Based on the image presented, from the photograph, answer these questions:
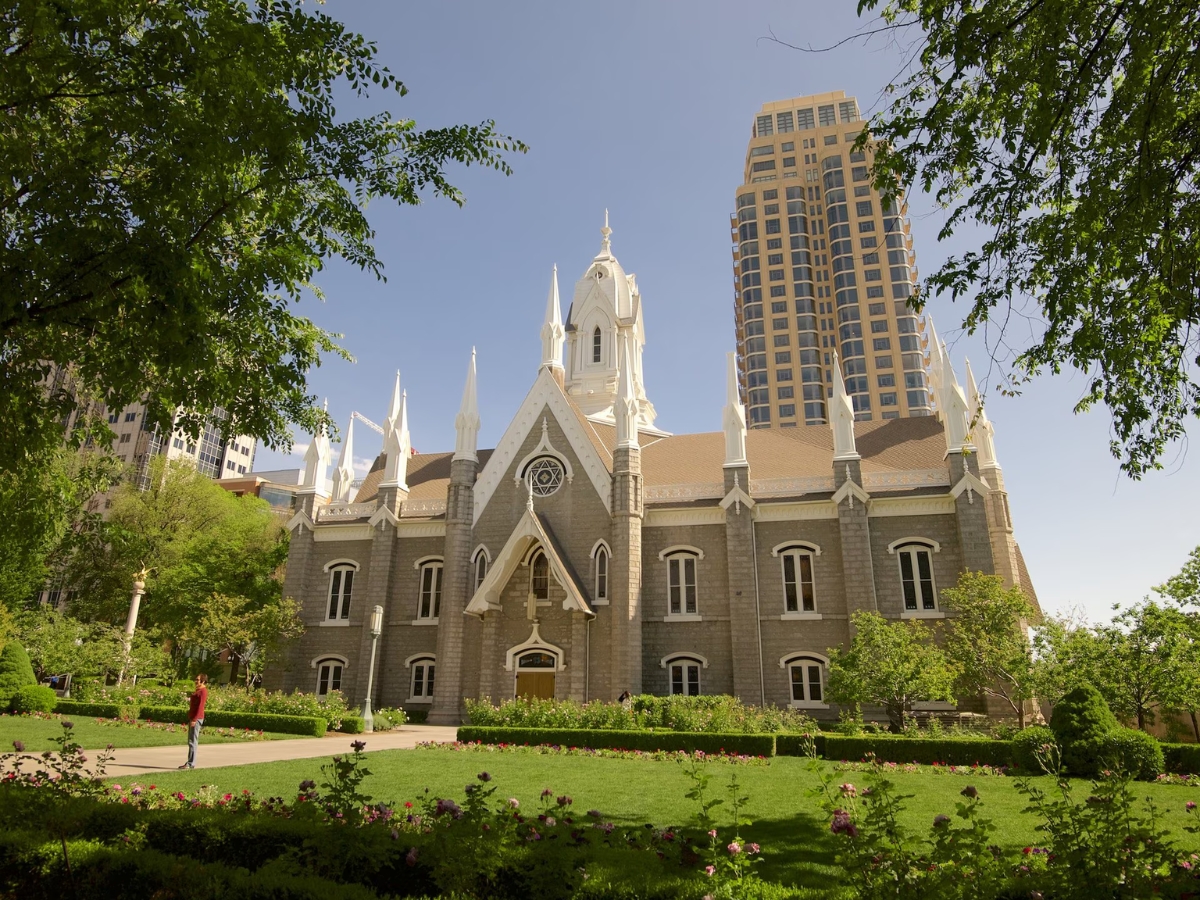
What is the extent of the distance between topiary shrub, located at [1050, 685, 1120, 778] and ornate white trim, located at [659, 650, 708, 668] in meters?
14.5

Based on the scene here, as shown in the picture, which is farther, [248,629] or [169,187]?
[248,629]

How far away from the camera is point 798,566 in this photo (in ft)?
98.2

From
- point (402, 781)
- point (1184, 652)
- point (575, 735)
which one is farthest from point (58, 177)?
point (1184, 652)

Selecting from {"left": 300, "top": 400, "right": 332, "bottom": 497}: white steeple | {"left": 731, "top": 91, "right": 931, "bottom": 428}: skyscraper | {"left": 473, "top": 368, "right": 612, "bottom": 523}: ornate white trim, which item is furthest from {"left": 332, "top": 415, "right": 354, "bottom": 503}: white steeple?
{"left": 731, "top": 91, "right": 931, "bottom": 428}: skyscraper

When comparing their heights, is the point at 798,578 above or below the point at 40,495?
above

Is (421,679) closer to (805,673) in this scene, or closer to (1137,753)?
(805,673)

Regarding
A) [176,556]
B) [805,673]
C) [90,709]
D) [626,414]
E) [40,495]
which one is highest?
[626,414]

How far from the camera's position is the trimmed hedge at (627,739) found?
19.5 m

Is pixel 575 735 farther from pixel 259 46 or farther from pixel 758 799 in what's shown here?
pixel 259 46

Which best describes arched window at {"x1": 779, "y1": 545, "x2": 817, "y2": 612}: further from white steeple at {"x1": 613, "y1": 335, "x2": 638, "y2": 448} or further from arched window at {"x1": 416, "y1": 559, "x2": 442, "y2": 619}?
arched window at {"x1": 416, "y1": 559, "x2": 442, "y2": 619}

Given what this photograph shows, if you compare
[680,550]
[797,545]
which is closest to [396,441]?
[680,550]

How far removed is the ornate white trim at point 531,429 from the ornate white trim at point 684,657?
8.18 m

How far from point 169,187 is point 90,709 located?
83.5ft

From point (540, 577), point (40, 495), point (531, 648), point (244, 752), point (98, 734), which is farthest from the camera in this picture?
point (540, 577)
